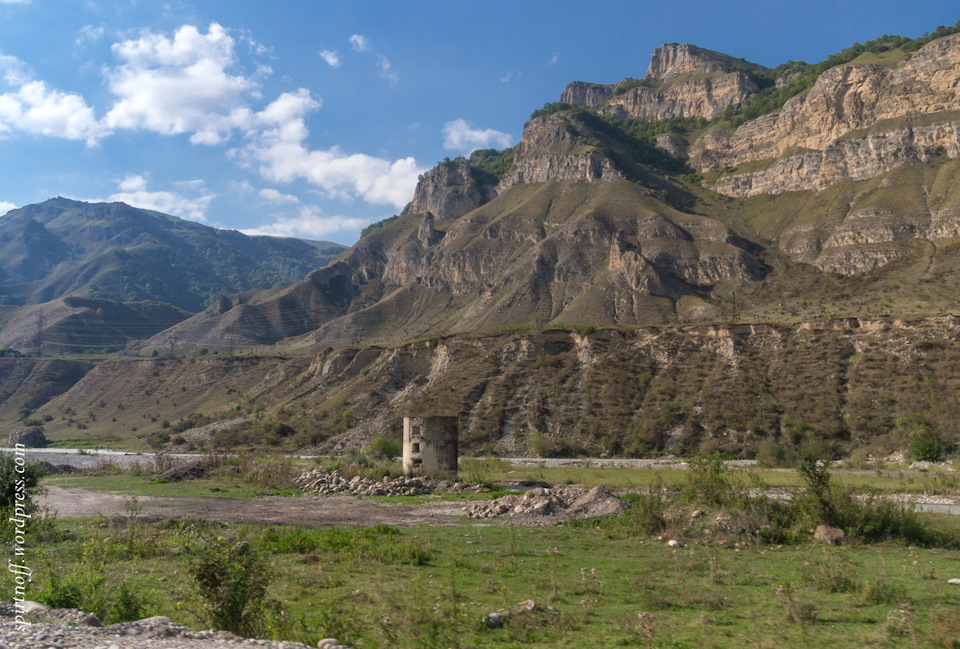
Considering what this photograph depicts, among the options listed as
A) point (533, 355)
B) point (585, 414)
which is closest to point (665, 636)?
point (585, 414)

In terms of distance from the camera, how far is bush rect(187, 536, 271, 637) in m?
7.53

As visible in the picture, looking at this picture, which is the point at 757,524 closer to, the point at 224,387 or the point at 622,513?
the point at 622,513

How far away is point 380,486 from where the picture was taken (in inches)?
1075

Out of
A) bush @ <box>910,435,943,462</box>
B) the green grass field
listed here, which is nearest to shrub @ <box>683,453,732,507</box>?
the green grass field

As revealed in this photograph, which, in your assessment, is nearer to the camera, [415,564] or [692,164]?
[415,564]

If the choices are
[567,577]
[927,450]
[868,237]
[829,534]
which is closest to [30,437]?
[567,577]

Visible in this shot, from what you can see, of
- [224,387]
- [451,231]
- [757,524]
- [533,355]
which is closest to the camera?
[757,524]

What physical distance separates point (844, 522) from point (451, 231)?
140932 millimetres

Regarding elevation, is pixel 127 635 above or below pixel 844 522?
above

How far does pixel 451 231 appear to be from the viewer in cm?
15162

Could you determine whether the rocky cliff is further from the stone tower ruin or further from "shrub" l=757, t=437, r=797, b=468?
the stone tower ruin

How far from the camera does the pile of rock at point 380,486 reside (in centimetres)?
2683

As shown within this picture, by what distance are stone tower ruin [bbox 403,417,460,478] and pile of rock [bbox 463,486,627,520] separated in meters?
9.45

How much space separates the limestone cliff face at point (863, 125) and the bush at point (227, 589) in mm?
123821
